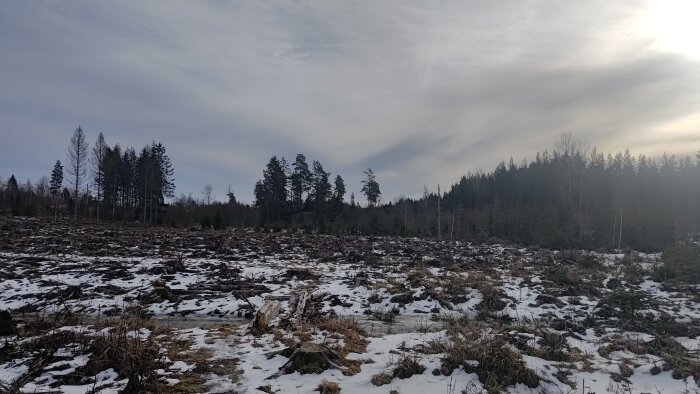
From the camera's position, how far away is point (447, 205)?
91.8m

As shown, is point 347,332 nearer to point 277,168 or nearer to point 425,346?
point 425,346

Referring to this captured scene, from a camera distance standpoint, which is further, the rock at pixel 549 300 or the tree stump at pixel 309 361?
the rock at pixel 549 300

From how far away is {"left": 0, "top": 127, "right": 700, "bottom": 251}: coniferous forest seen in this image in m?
39.7

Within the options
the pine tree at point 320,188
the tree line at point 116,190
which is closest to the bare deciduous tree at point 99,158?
the tree line at point 116,190

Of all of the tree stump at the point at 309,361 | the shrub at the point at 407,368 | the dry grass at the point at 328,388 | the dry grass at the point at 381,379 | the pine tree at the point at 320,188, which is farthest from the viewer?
the pine tree at the point at 320,188

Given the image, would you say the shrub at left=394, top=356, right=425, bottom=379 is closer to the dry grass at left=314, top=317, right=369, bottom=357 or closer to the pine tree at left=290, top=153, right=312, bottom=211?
the dry grass at left=314, top=317, right=369, bottom=357

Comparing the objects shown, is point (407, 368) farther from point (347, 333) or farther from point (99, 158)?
point (99, 158)

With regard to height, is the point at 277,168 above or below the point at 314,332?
above

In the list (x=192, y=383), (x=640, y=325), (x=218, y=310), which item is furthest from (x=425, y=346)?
(x=218, y=310)

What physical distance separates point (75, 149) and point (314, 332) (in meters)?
50.6

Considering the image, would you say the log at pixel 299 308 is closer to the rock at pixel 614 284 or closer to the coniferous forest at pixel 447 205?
the rock at pixel 614 284

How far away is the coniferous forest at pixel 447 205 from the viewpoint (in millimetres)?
39719

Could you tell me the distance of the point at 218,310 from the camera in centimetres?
1343

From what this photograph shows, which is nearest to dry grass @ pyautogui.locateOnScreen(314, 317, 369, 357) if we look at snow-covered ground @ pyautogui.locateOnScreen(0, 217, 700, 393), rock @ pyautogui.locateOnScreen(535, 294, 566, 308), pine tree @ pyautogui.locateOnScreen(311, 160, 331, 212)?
snow-covered ground @ pyautogui.locateOnScreen(0, 217, 700, 393)
